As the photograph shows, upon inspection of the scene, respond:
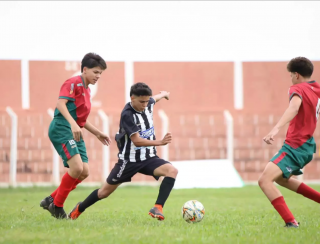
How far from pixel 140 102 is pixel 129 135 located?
39 cm

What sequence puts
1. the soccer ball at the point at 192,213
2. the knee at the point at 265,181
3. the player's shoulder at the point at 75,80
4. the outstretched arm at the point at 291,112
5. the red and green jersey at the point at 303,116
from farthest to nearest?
the player's shoulder at the point at 75,80
the soccer ball at the point at 192,213
the red and green jersey at the point at 303,116
the knee at the point at 265,181
the outstretched arm at the point at 291,112

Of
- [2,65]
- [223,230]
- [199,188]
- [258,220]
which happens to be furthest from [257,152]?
[223,230]

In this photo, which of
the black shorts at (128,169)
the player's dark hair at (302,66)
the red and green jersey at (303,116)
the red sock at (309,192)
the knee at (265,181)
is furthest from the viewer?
the black shorts at (128,169)

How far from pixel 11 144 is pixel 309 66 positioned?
36.8ft

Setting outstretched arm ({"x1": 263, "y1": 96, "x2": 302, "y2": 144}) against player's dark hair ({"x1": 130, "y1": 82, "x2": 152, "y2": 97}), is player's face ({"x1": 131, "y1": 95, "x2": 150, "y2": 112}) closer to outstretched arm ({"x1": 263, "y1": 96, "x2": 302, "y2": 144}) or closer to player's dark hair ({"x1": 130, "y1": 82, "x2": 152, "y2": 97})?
player's dark hair ({"x1": 130, "y1": 82, "x2": 152, "y2": 97})

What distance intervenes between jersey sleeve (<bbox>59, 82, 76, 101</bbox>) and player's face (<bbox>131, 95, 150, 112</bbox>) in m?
0.69

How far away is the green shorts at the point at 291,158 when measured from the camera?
5.62 meters

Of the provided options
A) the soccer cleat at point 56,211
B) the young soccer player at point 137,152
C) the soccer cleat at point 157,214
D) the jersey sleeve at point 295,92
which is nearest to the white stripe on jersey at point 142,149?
the young soccer player at point 137,152

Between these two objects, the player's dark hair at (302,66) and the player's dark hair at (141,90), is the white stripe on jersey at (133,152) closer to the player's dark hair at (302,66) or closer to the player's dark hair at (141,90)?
the player's dark hair at (141,90)

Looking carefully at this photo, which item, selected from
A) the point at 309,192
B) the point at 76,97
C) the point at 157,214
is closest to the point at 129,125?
the point at 76,97

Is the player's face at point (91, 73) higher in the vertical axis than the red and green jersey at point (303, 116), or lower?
higher

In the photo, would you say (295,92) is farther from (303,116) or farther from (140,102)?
(140,102)

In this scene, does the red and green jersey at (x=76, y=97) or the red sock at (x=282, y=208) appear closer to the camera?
the red sock at (x=282, y=208)

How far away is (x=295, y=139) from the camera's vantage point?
18.7 ft
